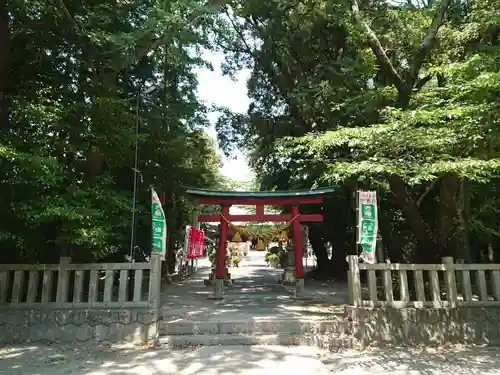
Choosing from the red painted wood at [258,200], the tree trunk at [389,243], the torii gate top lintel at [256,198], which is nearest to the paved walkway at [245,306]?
the tree trunk at [389,243]

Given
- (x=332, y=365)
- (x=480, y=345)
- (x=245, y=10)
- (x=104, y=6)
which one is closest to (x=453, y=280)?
(x=480, y=345)

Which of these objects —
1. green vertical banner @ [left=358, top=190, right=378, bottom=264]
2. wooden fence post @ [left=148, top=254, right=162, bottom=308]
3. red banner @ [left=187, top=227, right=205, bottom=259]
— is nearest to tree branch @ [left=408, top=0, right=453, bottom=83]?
green vertical banner @ [left=358, top=190, right=378, bottom=264]

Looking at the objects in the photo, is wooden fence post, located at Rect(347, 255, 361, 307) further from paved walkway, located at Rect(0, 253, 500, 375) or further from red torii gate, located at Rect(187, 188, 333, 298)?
red torii gate, located at Rect(187, 188, 333, 298)

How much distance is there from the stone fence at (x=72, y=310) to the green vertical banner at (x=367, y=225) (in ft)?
13.4

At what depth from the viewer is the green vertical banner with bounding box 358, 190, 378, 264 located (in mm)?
7492

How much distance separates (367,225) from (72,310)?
595 cm

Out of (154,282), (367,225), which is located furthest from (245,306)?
(367,225)

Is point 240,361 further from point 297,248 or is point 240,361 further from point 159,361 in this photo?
point 297,248

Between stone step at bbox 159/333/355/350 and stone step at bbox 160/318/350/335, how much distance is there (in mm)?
124

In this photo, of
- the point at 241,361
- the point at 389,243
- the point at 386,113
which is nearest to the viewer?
the point at 241,361

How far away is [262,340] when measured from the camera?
22.7 ft

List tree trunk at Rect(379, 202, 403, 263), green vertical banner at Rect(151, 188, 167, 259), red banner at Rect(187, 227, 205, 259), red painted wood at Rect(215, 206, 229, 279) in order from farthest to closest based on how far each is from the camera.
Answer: red banner at Rect(187, 227, 205, 259)
red painted wood at Rect(215, 206, 229, 279)
tree trunk at Rect(379, 202, 403, 263)
green vertical banner at Rect(151, 188, 167, 259)

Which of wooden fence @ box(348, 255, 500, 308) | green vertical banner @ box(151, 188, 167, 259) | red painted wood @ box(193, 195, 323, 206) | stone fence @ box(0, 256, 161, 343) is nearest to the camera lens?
stone fence @ box(0, 256, 161, 343)

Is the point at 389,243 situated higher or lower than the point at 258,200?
lower
